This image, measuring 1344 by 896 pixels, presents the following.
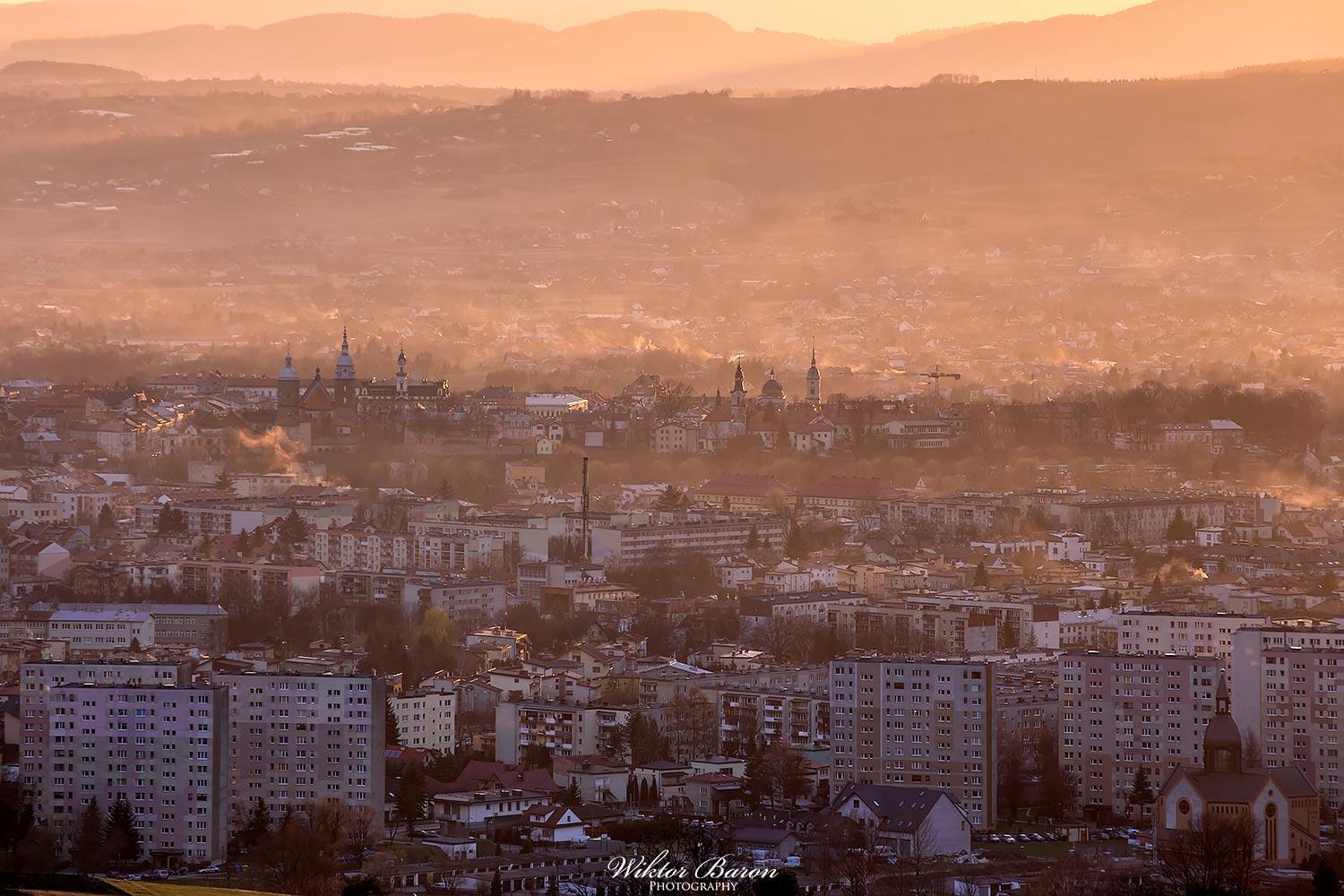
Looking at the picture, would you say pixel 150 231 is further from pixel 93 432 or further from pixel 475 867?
pixel 475 867

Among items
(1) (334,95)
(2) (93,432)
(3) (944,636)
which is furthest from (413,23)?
(3) (944,636)

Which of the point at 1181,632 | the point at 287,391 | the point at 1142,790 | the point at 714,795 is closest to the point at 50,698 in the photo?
the point at 714,795

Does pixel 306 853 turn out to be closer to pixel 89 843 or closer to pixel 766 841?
pixel 89 843

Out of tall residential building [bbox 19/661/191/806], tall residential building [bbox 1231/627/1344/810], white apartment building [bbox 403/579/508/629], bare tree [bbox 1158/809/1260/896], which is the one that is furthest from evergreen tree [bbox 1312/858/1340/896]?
white apartment building [bbox 403/579/508/629]

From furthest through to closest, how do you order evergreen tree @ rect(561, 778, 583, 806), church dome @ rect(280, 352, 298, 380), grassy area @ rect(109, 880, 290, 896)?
church dome @ rect(280, 352, 298, 380), evergreen tree @ rect(561, 778, 583, 806), grassy area @ rect(109, 880, 290, 896)

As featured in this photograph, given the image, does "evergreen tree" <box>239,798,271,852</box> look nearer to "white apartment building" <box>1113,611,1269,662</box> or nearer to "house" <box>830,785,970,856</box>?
"house" <box>830,785,970,856</box>
